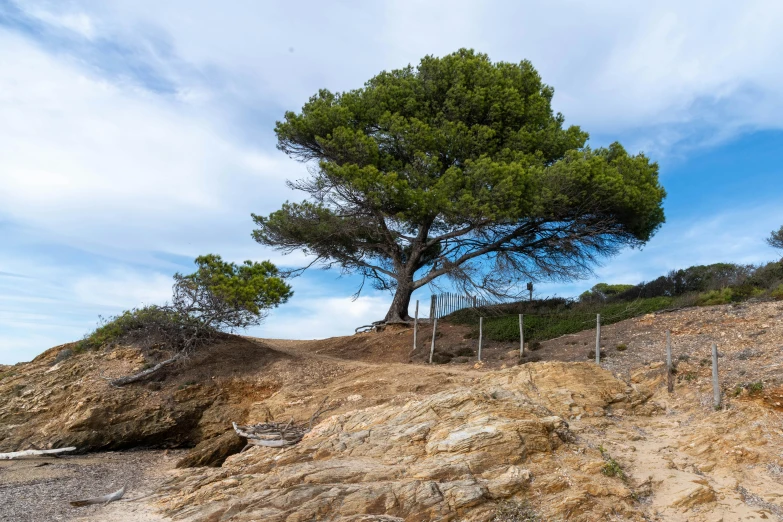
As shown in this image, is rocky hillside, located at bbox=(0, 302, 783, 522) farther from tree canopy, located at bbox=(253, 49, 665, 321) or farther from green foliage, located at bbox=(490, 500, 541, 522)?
tree canopy, located at bbox=(253, 49, 665, 321)

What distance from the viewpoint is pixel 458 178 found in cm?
2205

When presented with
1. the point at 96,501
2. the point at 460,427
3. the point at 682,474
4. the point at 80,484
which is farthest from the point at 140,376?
the point at 682,474

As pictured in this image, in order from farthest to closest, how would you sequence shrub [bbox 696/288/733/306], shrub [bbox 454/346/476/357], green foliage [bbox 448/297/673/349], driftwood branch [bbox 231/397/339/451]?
1. green foliage [bbox 448/297/673/349]
2. shrub [bbox 454/346/476/357]
3. shrub [bbox 696/288/733/306]
4. driftwood branch [bbox 231/397/339/451]

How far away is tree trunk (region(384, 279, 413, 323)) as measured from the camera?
85.0 feet

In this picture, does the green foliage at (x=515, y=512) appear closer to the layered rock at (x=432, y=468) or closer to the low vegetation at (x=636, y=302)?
the layered rock at (x=432, y=468)

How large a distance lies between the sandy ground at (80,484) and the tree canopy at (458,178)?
1177 centimetres

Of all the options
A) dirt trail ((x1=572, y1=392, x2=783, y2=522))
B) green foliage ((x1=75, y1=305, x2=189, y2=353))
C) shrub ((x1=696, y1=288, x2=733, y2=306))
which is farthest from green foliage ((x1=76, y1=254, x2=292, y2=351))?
shrub ((x1=696, y1=288, x2=733, y2=306))

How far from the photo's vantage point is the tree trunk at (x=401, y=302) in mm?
25906

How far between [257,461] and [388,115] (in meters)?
16.1

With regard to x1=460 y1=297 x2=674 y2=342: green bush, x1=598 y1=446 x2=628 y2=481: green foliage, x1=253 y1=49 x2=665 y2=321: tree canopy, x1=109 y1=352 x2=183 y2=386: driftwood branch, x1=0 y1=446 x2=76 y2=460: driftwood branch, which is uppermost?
x1=253 y1=49 x2=665 y2=321: tree canopy

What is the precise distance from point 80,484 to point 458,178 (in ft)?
52.1

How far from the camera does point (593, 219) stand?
23.7 meters

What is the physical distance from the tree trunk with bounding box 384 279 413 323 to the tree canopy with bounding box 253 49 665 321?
0.06m

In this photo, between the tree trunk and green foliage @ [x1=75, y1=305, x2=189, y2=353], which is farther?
the tree trunk
